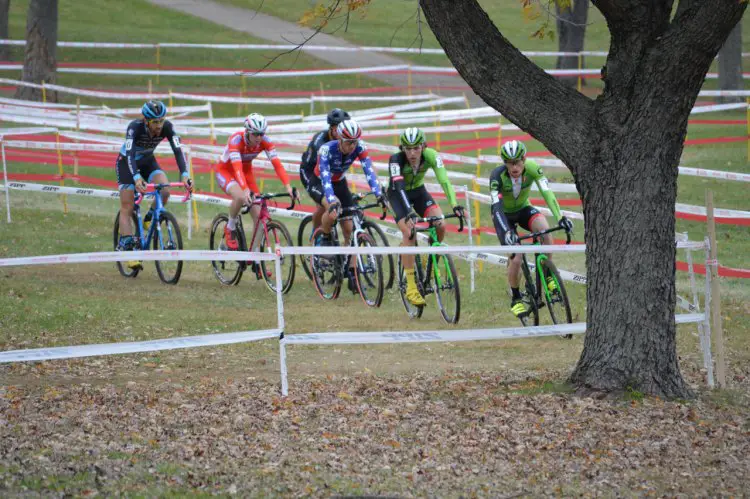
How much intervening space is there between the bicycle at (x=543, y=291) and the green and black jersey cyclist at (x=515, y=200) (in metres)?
0.07

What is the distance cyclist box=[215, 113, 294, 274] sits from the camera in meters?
12.6

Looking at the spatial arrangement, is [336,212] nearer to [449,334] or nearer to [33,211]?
[449,334]

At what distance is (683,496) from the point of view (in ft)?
20.1

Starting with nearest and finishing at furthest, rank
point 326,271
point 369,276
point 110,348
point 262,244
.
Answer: point 110,348 → point 369,276 → point 262,244 → point 326,271

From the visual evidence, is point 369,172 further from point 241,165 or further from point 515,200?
point 515,200

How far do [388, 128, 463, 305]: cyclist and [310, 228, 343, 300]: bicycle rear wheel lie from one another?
114cm

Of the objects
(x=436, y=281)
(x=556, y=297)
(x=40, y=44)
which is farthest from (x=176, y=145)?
(x=40, y=44)

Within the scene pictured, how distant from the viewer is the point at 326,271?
1311cm

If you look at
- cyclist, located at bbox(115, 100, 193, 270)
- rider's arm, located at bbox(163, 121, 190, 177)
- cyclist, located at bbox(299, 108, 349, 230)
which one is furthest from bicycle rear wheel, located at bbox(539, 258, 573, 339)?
rider's arm, located at bbox(163, 121, 190, 177)

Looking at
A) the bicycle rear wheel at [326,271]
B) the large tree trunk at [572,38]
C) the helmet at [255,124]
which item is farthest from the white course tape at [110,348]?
the large tree trunk at [572,38]

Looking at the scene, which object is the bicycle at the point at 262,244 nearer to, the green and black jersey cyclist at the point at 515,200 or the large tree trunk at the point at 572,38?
the green and black jersey cyclist at the point at 515,200

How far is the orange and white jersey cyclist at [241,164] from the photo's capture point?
1263 cm

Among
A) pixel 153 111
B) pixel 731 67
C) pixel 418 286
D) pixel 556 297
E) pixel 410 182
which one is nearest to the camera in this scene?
pixel 556 297

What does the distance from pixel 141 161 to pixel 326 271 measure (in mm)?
2714
